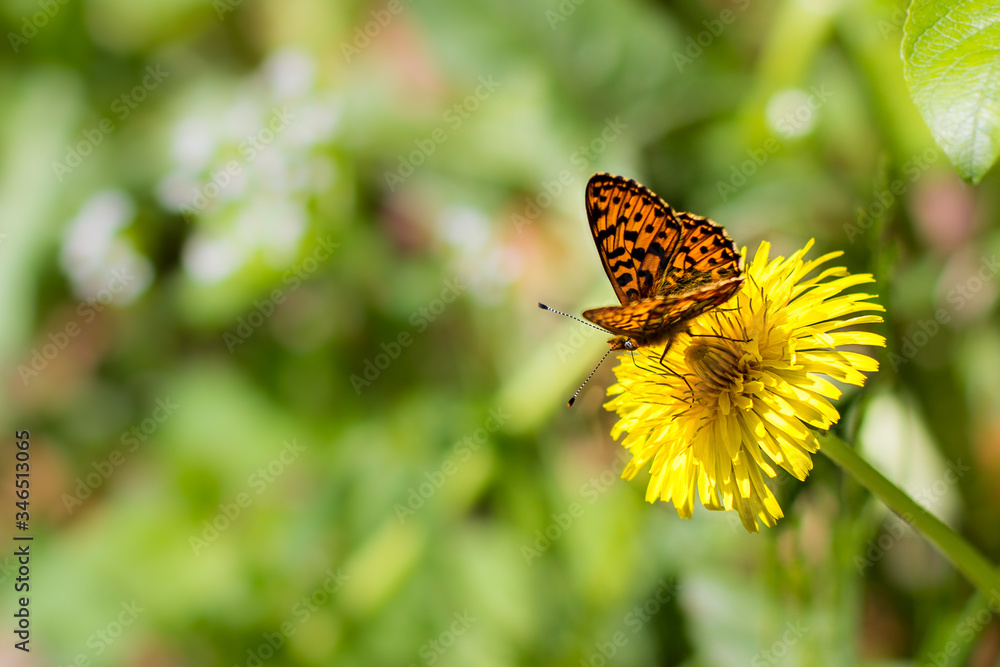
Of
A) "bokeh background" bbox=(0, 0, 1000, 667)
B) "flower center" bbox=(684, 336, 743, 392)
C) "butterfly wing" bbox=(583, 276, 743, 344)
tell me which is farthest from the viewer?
"bokeh background" bbox=(0, 0, 1000, 667)

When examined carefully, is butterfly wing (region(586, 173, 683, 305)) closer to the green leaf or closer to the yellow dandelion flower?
the yellow dandelion flower

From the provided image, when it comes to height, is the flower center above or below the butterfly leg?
above

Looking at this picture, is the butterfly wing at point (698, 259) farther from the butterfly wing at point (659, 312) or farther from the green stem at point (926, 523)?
the green stem at point (926, 523)

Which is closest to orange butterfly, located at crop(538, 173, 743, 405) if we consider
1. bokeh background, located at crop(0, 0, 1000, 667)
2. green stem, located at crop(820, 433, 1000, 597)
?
green stem, located at crop(820, 433, 1000, 597)

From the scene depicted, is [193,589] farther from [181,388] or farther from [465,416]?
[465,416]

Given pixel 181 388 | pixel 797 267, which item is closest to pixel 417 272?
pixel 181 388

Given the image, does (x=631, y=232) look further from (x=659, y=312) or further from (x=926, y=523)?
(x=926, y=523)
